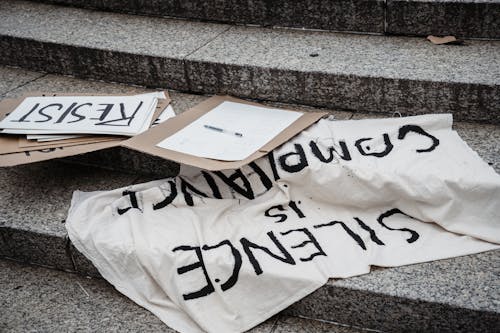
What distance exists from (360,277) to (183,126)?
105 centimetres

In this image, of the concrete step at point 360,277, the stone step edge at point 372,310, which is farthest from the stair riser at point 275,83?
the stone step edge at point 372,310

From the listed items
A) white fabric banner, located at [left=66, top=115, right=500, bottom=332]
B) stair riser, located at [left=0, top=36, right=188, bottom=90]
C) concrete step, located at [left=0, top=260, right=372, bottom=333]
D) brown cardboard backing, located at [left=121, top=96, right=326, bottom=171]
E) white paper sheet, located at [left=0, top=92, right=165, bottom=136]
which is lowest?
concrete step, located at [left=0, top=260, right=372, bottom=333]

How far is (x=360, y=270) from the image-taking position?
2086 millimetres

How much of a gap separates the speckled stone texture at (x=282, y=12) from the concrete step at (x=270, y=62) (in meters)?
0.06

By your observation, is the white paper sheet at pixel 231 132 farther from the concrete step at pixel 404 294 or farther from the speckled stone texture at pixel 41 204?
the concrete step at pixel 404 294

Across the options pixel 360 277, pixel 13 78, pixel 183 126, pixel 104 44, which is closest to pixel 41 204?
pixel 183 126

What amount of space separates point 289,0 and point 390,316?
1857mm

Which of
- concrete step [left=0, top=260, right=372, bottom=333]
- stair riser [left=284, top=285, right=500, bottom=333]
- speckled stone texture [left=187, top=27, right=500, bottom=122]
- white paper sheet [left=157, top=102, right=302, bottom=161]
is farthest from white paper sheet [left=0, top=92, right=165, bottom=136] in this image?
stair riser [left=284, top=285, right=500, bottom=333]

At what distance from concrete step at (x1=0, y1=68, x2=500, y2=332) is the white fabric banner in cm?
6

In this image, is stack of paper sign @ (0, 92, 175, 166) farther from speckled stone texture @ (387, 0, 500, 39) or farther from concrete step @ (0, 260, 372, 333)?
speckled stone texture @ (387, 0, 500, 39)

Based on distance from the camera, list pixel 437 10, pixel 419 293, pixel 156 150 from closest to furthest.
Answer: pixel 419 293, pixel 156 150, pixel 437 10

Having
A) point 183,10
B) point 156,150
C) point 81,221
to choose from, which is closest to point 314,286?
point 156,150

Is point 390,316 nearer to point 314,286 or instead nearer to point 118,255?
point 314,286

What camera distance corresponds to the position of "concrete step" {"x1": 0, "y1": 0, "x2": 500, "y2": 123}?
104 inches
